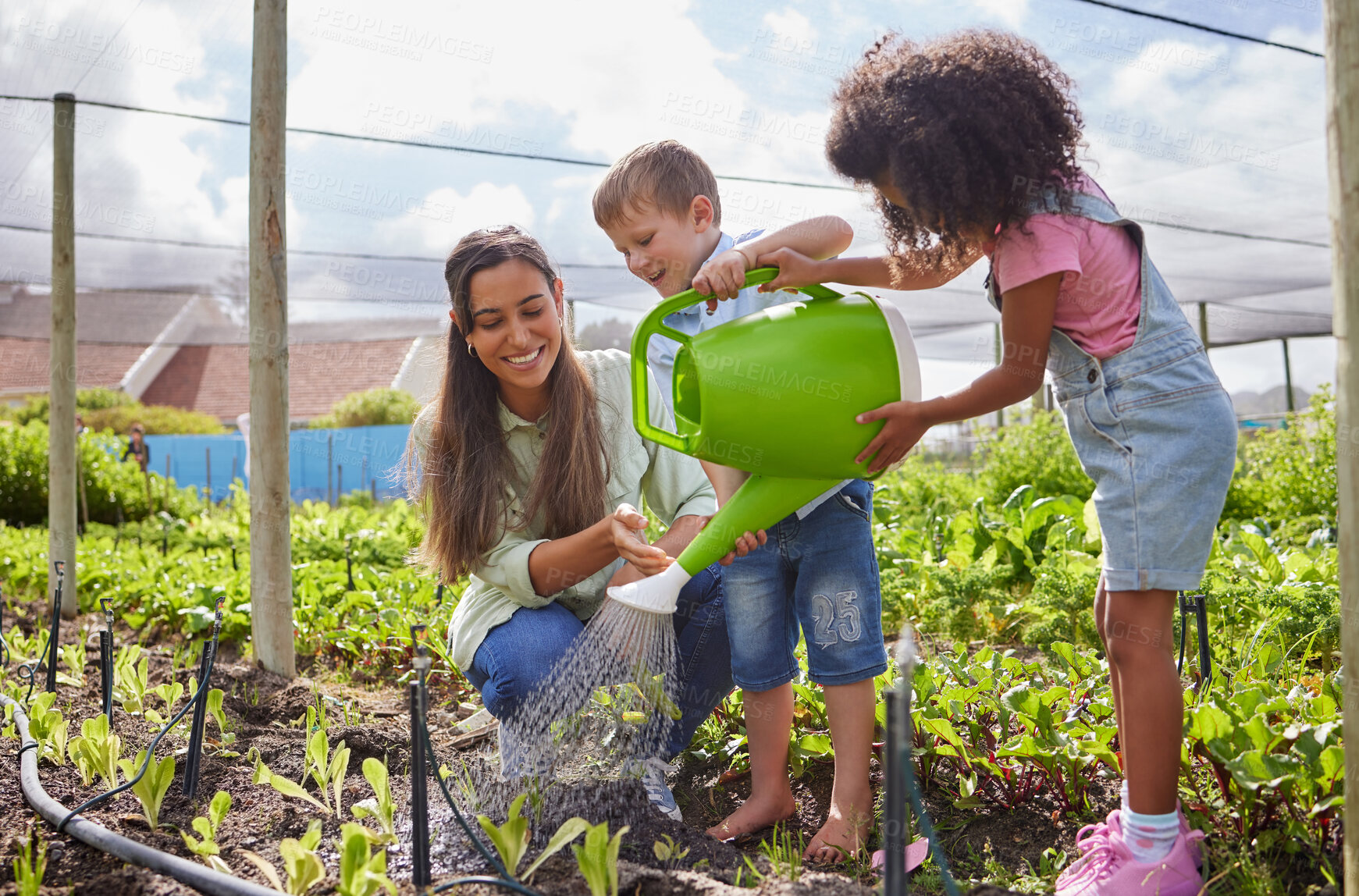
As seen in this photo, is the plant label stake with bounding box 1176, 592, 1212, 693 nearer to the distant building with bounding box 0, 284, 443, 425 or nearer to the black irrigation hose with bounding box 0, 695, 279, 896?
the black irrigation hose with bounding box 0, 695, 279, 896

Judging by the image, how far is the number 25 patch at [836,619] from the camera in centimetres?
166

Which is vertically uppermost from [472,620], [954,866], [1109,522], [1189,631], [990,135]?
[990,135]

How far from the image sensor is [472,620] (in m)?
2.03

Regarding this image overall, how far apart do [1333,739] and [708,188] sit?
54.5 inches

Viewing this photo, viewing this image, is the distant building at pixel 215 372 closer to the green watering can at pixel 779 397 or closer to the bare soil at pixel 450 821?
the bare soil at pixel 450 821

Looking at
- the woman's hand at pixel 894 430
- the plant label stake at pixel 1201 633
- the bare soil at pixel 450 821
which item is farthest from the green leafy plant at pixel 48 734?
the plant label stake at pixel 1201 633

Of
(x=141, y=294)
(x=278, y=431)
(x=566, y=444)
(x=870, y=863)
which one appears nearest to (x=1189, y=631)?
(x=870, y=863)

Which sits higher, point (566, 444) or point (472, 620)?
point (566, 444)

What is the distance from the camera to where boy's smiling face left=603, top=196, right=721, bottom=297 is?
180 cm

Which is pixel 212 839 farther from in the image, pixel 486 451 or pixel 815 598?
pixel 815 598

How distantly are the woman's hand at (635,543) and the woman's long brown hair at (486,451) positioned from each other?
A: 0.30 meters

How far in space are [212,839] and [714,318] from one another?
1.22 metres

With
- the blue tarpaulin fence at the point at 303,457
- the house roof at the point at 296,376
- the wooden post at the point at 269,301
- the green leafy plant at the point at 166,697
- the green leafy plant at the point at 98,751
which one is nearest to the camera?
the green leafy plant at the point at 98,751

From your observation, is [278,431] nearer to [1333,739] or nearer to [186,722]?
[186,722]
